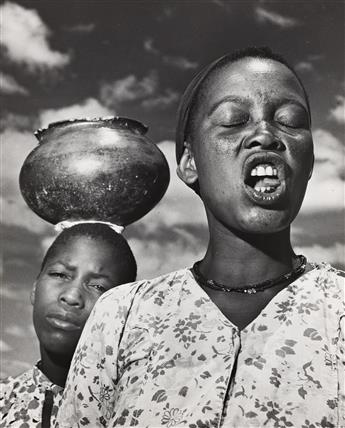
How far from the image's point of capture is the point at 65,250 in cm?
344

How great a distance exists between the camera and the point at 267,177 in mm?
1906

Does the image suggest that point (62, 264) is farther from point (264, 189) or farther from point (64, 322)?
point (264, 189)

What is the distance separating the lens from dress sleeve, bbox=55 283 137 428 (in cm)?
179

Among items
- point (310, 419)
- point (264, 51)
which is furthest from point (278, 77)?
point (310, 419)

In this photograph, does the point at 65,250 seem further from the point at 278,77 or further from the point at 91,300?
the point at 278,77

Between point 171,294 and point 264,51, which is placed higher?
point 264,51

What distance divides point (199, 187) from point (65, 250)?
4.82 ft

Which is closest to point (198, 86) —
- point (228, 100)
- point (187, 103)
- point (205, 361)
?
point (187, 103)

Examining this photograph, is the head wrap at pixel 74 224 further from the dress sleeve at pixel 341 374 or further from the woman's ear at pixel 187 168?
the dress sleeve at pixel 341 374

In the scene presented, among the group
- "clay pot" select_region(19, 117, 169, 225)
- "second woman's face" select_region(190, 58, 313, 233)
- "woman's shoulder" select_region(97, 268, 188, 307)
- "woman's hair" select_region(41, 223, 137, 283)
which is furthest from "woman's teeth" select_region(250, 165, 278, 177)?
"woman's hair" select_region(41, 223, 137, 283)

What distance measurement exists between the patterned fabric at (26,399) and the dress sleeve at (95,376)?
4.28 ft

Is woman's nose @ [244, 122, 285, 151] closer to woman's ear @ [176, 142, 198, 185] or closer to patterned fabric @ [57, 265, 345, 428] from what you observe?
woman's ear @ [176, 142, 198, 185]

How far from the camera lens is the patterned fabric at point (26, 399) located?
310 centimetres

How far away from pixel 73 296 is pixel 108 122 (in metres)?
0.99
